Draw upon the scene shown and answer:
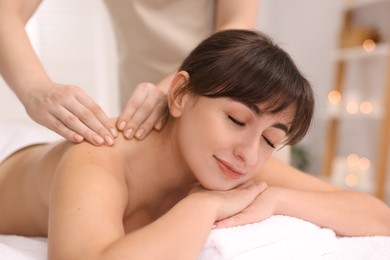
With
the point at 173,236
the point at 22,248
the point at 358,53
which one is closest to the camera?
the point at 173,236

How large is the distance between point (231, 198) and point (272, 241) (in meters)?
0.12

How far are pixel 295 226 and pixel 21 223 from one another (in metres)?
0.71

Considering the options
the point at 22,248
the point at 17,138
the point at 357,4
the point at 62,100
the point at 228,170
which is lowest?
the point at 22,248

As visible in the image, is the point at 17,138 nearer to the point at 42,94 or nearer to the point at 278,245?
the point at 42,94

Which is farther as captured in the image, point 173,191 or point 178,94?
point 173,191

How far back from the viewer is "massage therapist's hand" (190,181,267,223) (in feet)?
2.96

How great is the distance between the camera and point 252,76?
92 cm

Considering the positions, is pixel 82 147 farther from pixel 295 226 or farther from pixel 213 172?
pixel 295 226

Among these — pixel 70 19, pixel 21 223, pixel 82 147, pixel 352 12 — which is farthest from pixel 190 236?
pixel 352 12

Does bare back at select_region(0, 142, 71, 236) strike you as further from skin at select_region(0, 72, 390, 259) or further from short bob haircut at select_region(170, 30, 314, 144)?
short bob haircut at select_region(170, 30, 314, 144)

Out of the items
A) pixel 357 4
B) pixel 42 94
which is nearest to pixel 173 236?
pixel 42 94

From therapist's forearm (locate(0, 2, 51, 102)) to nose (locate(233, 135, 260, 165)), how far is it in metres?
0.51

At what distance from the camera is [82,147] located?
0.99 m

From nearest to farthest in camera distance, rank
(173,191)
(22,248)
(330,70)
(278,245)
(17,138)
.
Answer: (278,245), (22,248), (173,191), (17,138), (330,70)
